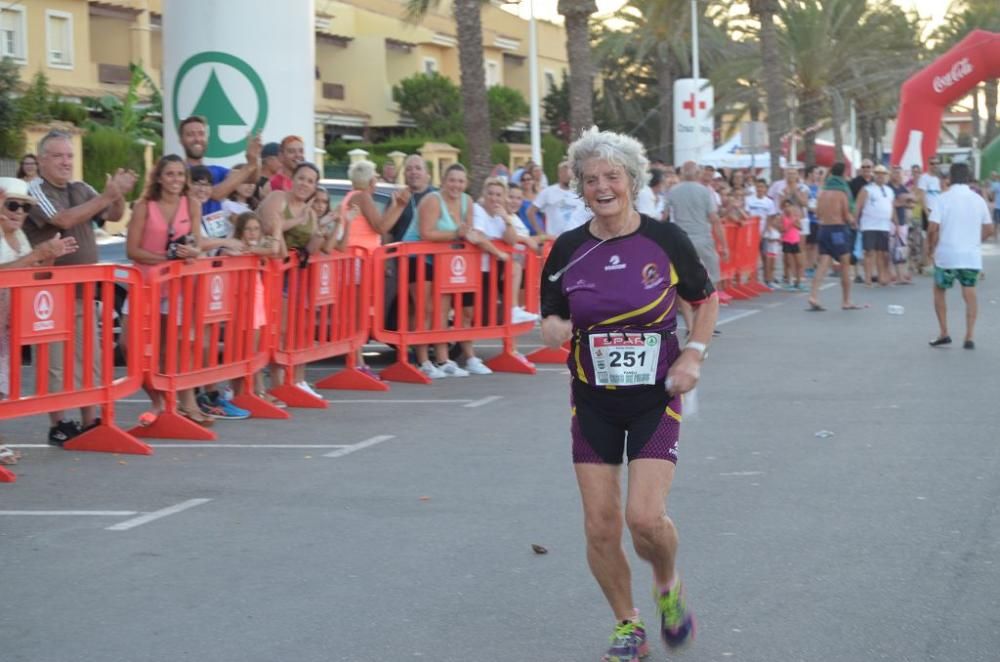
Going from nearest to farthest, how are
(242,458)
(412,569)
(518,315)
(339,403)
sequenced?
1. (412,569)
2. (242,458)
3. (339,403)
4. (518,315)

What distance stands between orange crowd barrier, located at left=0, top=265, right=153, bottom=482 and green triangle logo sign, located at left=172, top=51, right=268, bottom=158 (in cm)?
526

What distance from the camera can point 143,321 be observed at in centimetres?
984

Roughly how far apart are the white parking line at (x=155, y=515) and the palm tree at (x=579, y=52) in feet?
67.0

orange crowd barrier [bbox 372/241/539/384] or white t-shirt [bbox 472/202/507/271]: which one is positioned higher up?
white t-shirt [bbox 472/202/507/271]

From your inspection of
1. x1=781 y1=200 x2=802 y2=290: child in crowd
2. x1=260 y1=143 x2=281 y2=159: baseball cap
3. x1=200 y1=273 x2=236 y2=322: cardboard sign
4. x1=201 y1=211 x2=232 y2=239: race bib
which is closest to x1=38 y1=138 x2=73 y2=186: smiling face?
x1=200 y1=273 x2=236 y2=322: cardboard sign

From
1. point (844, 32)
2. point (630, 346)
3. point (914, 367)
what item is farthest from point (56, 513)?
point (844, 32)

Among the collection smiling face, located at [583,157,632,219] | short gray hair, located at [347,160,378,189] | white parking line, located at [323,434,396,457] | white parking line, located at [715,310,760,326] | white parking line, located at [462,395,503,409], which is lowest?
white parking line, located at [323,434,396,457]

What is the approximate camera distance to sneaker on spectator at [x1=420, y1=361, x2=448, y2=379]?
13.6 metres

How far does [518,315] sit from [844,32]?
38698mm

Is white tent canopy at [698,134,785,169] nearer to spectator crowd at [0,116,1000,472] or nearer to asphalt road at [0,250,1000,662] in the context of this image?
spectator crowd at [0,116,1000,472]

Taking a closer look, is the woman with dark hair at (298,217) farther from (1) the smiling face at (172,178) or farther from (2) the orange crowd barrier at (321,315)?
(1) the smiling face at (172,178)

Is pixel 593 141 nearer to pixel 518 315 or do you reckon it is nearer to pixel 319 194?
pixel 319 194

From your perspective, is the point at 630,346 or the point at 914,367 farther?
the point at 914,367

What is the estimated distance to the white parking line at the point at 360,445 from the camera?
32.0 ft
